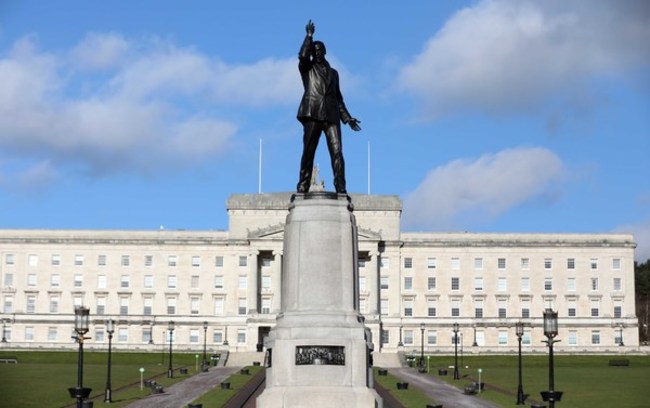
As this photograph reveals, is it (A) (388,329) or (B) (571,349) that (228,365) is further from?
(B) (571,349)

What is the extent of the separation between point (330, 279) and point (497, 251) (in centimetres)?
12546

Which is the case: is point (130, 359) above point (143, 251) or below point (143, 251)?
below

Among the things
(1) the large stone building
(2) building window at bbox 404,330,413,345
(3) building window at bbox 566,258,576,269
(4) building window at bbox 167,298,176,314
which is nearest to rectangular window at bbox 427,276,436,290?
(1) the large stone building

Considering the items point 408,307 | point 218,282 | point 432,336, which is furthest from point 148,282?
point 432,336

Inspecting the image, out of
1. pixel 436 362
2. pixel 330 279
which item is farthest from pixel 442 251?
pixel 330 279

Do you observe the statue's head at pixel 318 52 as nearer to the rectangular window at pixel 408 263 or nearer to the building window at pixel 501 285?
the rectangular window at pixel 408 263

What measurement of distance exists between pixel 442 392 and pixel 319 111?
4232 centimetres

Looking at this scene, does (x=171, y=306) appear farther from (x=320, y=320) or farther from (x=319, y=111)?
(x=320, y=320)

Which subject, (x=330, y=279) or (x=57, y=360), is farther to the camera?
(x=57, y=360)

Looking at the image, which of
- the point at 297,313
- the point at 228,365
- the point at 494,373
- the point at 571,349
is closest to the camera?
the point at 297,313

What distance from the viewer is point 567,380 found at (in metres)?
78.4

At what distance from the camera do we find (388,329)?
5689 inches

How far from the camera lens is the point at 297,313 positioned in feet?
83.8

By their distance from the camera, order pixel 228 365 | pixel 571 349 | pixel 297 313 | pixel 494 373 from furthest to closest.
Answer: pixel 571 349 → pixel 228 365 → pixel 494 373 → pixel 297 313
